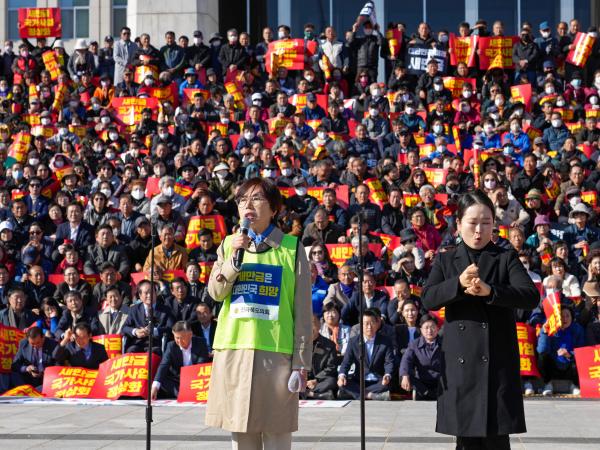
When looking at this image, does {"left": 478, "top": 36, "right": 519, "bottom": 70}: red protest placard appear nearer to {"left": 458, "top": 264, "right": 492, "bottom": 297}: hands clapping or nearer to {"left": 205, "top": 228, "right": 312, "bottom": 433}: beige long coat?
{"left": 205, "top": 228, "right": 312, "bottom": 433}: beige long coat

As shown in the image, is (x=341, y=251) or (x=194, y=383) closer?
(x=194, y=383)

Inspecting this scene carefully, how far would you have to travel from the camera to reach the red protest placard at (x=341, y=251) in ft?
52.6

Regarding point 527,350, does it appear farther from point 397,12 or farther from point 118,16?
point 118,16

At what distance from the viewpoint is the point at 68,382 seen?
13883 mm

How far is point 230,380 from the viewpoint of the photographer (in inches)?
245

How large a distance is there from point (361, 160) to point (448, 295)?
43.1 feet

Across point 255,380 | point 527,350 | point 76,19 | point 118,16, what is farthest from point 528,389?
point 76,19

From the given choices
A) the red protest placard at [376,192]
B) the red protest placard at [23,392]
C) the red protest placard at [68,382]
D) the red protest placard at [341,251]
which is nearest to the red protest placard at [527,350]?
the red protest placard at [341,251]

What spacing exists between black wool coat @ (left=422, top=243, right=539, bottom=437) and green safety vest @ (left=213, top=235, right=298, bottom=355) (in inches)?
31.7

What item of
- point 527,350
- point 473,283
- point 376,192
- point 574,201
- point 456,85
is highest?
point 456,85

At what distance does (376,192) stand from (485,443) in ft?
40.9

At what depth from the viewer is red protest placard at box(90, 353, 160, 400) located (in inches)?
535

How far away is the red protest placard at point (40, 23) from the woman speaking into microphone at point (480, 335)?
2284cm

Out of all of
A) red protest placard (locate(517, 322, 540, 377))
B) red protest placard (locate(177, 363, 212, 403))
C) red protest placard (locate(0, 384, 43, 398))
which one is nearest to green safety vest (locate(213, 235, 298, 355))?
red protest placard (locate(177, 363, 212, 403))
